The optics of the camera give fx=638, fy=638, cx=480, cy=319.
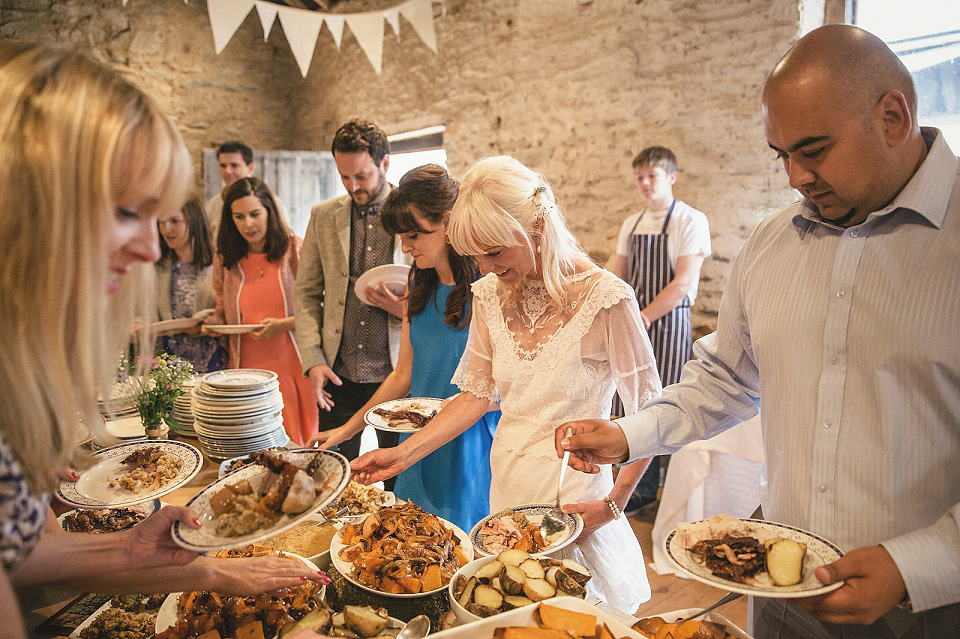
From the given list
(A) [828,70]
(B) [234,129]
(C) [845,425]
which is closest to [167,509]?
(C) [845,425]

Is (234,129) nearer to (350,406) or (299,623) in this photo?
(350,406)

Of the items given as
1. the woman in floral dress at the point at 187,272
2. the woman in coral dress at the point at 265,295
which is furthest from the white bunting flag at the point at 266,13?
the woman in coral dress at the point at 265,295

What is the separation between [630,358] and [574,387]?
0.19m

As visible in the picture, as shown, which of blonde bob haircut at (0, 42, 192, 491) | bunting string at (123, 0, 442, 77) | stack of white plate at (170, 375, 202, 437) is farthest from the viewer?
bunting string at (123, 0, 442, 77)

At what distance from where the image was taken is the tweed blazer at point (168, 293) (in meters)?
4.13

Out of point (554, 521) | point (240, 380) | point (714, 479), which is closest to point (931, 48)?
point (714, 479)

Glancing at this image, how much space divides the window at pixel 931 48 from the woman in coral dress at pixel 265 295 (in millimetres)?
3781

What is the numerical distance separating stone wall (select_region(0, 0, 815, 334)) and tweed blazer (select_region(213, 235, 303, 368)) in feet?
8.90

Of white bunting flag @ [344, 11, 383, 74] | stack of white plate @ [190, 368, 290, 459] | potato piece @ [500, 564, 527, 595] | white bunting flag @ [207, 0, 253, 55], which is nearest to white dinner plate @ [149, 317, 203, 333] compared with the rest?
stack of white plate @ [190, 368, 290, 459]

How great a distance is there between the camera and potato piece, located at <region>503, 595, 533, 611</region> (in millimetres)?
1144

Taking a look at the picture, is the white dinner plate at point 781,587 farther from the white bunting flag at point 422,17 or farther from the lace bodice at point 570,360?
the white bunting flag at point 422,17

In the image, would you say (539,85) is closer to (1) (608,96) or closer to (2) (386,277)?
(1) (608,96)

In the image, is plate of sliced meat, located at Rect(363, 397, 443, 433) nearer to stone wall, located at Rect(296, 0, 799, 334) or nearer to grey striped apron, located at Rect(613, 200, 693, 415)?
grey striped apron, located at Rect(613, 200, 693, 415)

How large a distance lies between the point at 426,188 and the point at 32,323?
70.3 inches
